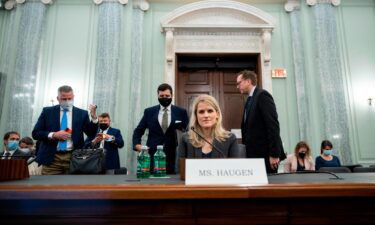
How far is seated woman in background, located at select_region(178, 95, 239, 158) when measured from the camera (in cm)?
202

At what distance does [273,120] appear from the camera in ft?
9.37

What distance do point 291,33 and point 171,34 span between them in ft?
8.14

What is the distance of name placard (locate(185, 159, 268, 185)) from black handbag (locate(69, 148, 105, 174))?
146 cm

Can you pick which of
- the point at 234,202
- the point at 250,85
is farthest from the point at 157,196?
the point at 250,85

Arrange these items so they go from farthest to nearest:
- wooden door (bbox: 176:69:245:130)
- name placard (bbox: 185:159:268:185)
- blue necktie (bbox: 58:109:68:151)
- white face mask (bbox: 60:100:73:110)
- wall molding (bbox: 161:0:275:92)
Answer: wooden door (bbox: 176:69:245:130)
wall molding (bbox: 161:0:275:92)
white face mask (bbox: 60:100:73:110)
blue necktie (bbox: 58:109:68:151)
name placard (bbox: 185:159:268:185)

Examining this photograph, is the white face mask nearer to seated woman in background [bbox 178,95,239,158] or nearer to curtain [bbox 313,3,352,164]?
seated woman in background [bbox 178,95,239,158]

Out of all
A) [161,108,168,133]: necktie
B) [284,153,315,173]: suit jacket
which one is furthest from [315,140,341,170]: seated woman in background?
[161,108,168,133]: necktie

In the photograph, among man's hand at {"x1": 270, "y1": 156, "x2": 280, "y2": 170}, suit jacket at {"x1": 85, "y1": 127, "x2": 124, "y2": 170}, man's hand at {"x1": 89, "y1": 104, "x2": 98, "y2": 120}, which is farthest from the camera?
suit jacket at {"x1": 85, "y1": 127, "x2": 124, "y2": 170}

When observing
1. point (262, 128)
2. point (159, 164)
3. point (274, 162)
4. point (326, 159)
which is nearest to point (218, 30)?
point (326, 159)

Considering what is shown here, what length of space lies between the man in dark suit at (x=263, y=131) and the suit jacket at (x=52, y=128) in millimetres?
1678

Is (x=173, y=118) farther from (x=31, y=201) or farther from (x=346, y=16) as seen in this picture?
(x=346, y=16)

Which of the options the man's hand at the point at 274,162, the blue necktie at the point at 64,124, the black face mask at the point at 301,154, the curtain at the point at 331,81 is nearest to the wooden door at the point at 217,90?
the curtain at the point at 331,81

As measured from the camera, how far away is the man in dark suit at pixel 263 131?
2789 millimetres

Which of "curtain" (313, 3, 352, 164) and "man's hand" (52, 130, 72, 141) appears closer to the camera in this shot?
"man's hand" (52, 130, 72, 141)
